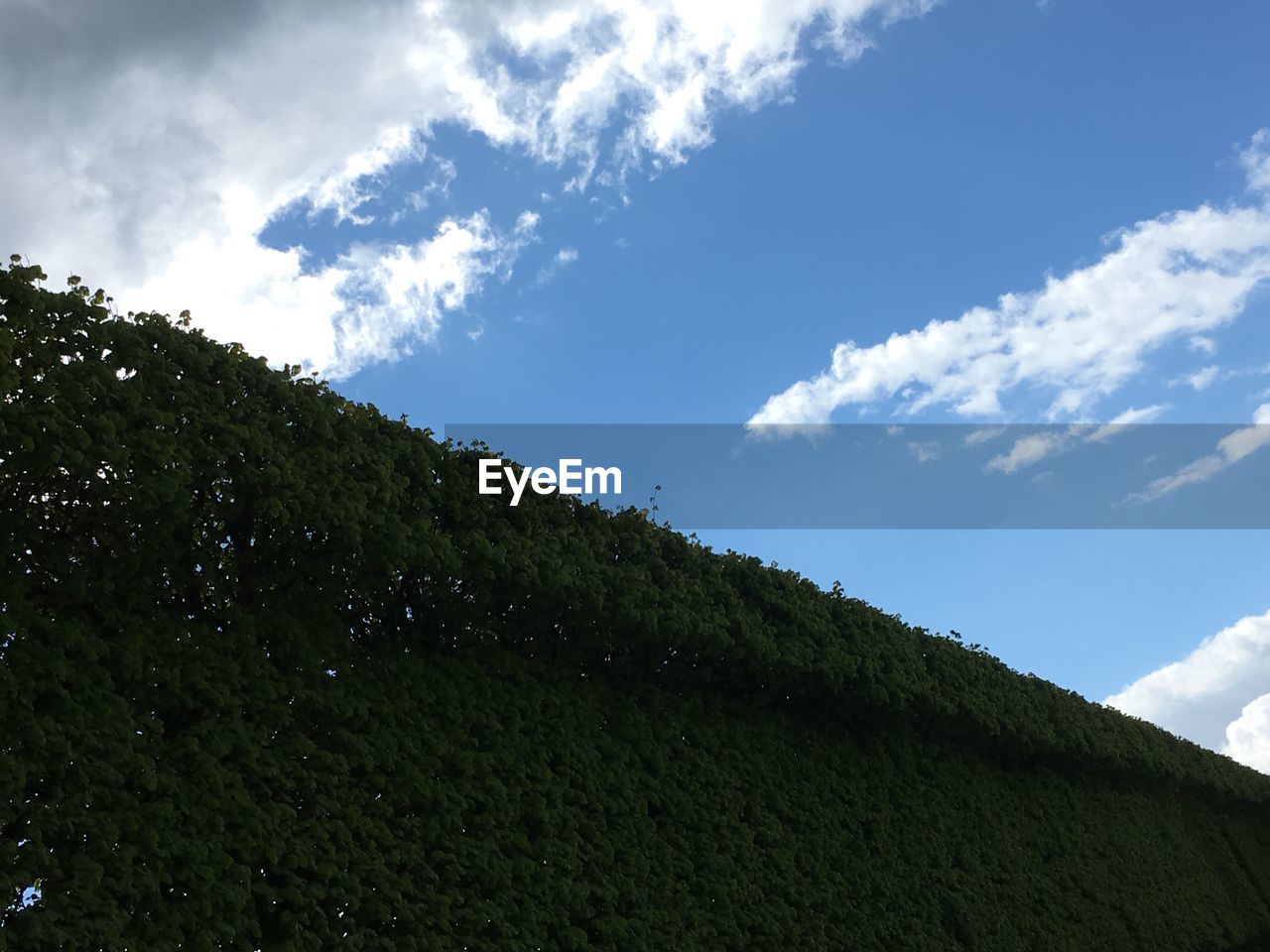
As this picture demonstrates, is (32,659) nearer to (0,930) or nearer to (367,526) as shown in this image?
(0,930)

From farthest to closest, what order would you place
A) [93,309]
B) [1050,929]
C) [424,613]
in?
[1050,929] → [424,613] → [93,309]

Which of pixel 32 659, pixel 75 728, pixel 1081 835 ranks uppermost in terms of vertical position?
pixel 32 659

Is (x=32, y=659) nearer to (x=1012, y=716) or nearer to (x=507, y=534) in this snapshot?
(x=507, y=534)

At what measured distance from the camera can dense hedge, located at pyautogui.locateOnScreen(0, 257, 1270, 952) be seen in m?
5.30

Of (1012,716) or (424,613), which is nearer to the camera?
(424,613)

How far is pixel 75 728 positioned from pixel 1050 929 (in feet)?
A: 37.3

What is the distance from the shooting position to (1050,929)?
40.6 feet

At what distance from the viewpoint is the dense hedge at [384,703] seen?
5.30m

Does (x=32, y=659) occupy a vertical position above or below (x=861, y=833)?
above

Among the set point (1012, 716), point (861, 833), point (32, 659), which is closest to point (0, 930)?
point (32, 659)

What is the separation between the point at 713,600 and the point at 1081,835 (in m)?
8.17

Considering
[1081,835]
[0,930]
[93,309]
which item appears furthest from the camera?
[1081,835]

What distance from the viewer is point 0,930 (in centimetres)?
454

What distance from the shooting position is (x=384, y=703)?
683 centimetres
